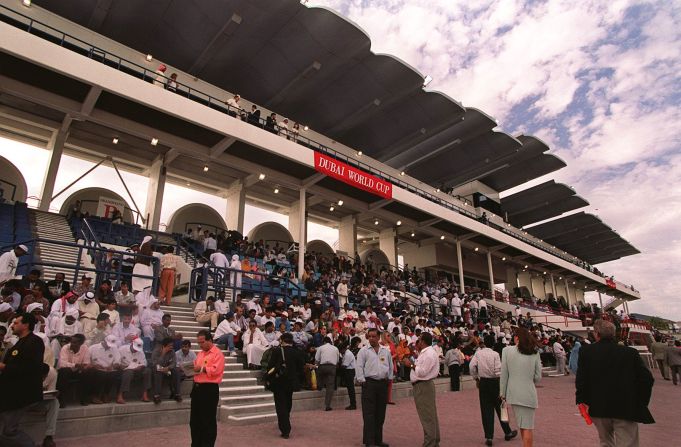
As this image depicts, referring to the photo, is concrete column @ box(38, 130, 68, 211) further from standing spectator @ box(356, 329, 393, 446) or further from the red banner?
standing spectator @ box(356, 329, 393, 446)

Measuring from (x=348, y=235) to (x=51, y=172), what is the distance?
15.9m

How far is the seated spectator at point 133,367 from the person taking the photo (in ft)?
20.9

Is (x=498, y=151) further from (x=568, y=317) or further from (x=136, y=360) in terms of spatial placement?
(x=136, y=360)

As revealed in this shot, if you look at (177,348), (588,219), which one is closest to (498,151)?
(588,219)

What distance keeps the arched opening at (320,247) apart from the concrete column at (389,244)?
361 cm

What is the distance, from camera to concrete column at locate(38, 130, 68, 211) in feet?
53.6

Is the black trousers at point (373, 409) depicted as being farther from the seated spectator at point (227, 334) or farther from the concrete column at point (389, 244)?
the concrete column at point (389, 244)

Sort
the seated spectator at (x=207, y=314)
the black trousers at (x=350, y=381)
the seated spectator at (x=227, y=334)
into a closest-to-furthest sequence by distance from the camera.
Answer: the black trousers at (x=350, y=381) < the seated spectator at (x=227, y=334) < the seated spectator at (x=207, y=314)

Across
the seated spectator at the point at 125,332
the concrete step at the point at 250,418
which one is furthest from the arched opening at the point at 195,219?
the concrete step at the point at 250,418

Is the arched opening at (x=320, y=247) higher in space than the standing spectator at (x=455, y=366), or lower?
higher

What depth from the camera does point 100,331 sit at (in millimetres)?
6715

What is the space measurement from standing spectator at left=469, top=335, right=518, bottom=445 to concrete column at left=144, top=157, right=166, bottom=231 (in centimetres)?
1610

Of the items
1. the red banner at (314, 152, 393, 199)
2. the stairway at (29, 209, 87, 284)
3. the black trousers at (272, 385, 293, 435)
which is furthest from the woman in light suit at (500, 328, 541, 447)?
the red banner at (314, 152, 393, 199)

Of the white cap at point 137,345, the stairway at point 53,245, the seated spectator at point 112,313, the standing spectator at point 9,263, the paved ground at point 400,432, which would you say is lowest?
the paved ground at point 400,432
